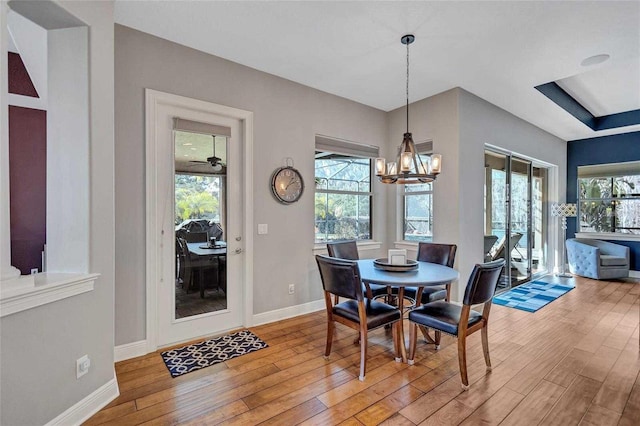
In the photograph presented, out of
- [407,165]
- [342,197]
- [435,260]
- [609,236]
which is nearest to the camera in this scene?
[407,165]

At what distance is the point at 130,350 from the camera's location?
2.62m

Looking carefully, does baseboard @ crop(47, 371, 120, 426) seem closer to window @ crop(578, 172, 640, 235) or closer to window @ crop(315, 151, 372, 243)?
window @ crop(315, 151, 372, 243)

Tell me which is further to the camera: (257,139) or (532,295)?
(532,295)

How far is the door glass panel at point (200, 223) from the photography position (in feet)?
9.69

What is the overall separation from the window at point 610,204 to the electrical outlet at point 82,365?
28.4ft

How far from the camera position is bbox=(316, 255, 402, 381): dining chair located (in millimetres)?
2299

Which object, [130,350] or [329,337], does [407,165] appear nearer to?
[329,337]

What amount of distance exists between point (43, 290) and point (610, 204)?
882 centimetres

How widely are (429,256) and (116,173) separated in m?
3.29

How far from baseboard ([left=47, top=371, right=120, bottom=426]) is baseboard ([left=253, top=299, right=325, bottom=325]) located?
1464 mm

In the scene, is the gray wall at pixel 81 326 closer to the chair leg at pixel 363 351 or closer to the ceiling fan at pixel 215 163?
the ceiling fan at pixel 215 163

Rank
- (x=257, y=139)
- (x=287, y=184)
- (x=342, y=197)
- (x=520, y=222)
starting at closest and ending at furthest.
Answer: (x=257, y=139)
(x=287, y=184)
(x=342, y=197)
(x=520, y=222)

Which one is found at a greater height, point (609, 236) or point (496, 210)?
point (496, 210)

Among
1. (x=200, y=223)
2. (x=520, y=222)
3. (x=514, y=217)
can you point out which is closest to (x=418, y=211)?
(x=514, y=217)
